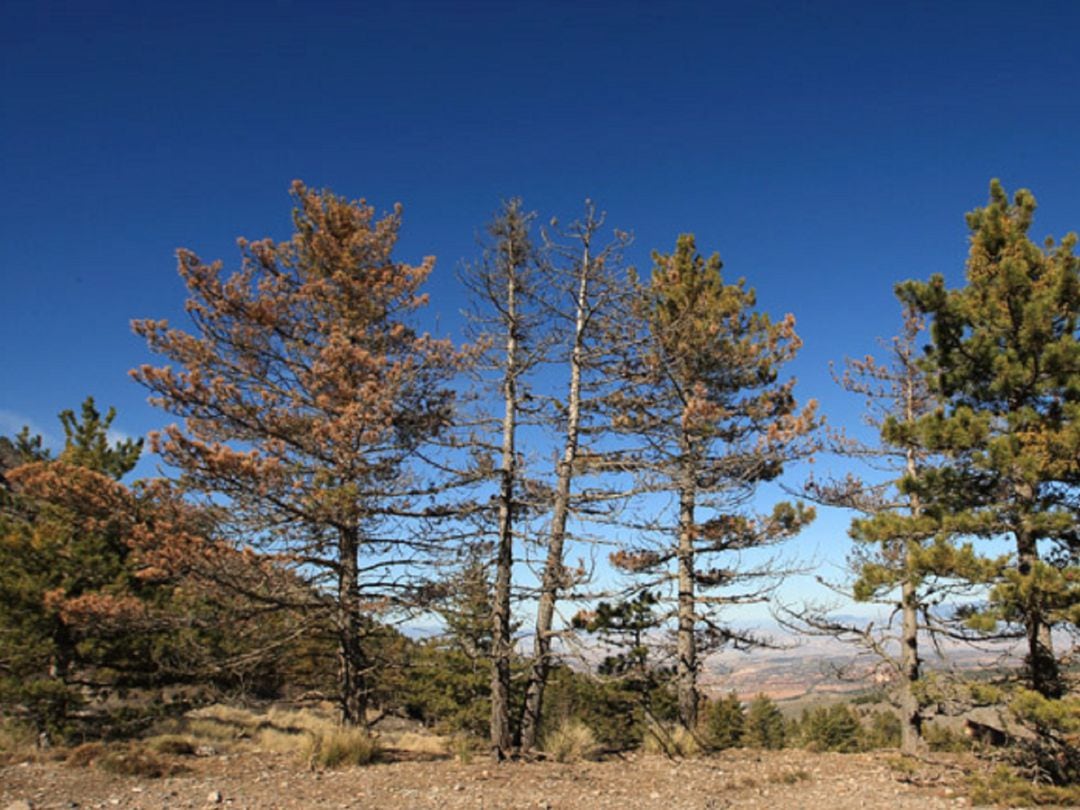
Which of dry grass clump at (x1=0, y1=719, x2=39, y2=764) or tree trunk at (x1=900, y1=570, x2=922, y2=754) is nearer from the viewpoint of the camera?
dry grass clump at (x1=0, y1=719, x2=39, y2=764)

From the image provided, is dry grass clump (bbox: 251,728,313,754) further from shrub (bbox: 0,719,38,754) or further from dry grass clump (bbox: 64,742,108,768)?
shrub (bbox: 0,719,38,754)

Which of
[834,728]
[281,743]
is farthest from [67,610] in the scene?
[834,728]

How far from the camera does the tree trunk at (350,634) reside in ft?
31.2

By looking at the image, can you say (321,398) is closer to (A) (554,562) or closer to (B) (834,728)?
(A) (554,562)

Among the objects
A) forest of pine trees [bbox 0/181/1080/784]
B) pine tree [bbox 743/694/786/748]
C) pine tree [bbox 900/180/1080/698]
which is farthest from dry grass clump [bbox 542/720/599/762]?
pine tree [bbox 743/694/786/748]

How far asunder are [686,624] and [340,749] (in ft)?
24.7

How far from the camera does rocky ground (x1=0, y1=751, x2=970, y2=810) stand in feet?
22.5

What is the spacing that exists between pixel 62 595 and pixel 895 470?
629 inches

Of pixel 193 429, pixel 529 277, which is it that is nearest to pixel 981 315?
pixel 529 277

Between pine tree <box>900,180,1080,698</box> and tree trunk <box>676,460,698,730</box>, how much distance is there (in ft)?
15.7

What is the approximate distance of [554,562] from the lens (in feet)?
32.7

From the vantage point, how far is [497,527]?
403 inches

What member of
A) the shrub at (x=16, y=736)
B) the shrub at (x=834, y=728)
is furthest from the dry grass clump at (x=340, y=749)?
the shrub at (x=834, y=728)

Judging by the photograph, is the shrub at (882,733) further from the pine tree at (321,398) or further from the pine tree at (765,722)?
the pine tree at (321,398)
